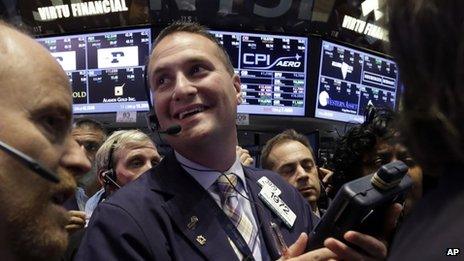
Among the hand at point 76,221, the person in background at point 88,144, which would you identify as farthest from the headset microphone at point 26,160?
the person in background at point 88,144

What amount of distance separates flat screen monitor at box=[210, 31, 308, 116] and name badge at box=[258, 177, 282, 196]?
206 cm

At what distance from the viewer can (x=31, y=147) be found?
914 millimetres

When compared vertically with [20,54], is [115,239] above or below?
below

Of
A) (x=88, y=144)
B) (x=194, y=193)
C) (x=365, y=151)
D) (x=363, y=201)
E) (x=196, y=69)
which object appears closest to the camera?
(x=363, y=201)

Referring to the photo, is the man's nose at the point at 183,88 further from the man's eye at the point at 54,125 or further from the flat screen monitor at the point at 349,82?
the flat screen monitor at the point at 349,82

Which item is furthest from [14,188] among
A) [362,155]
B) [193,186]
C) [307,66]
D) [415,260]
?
[307,66]

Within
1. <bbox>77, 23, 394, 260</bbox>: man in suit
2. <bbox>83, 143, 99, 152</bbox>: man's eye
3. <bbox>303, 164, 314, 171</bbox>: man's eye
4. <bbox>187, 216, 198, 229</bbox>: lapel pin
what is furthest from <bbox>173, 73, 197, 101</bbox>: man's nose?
<bbox>83, 143, 99, 152</bbox>: man's eye

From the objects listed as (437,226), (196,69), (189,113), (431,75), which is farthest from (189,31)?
(437,226)

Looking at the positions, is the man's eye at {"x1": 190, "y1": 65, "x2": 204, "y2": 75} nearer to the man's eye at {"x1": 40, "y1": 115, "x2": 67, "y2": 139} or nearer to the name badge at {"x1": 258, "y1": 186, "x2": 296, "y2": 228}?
the name badge at {"x1": 258, "y1": 186, "x2": 296, "y2": 228}

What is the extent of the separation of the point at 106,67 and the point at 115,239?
278 centimetres

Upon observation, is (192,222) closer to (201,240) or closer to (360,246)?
(201,240)

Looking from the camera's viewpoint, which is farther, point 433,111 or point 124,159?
point 124,159

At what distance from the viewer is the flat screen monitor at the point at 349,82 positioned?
4.05 m

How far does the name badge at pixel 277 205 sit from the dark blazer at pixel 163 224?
0.02 meters
